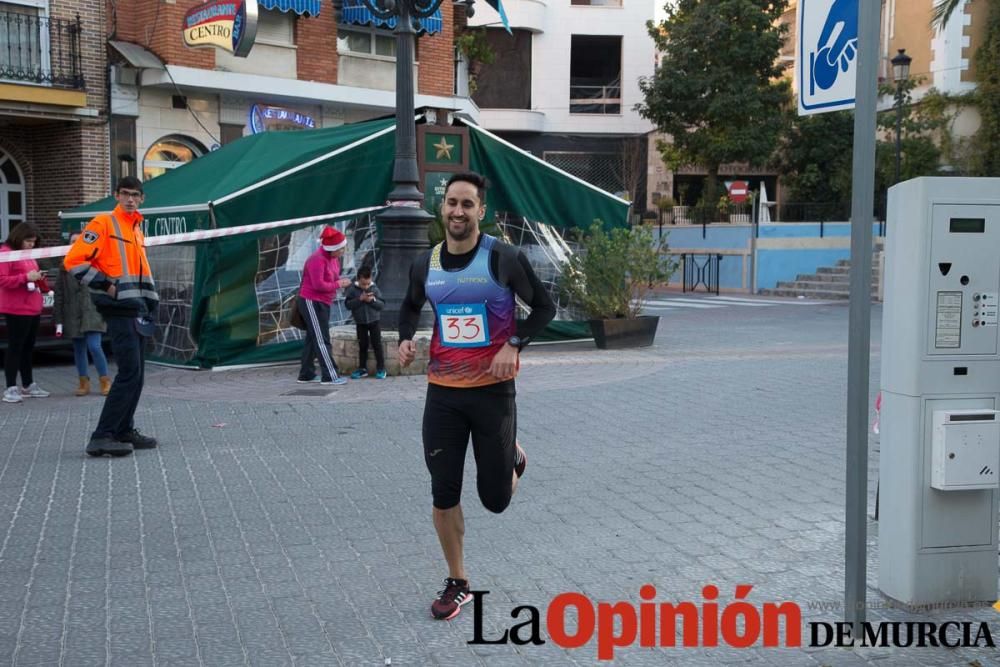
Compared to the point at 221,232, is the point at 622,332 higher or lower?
lower

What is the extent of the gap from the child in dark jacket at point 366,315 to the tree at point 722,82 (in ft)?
81.7

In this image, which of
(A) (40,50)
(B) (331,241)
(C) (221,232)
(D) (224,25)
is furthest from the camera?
(A) (40,50)

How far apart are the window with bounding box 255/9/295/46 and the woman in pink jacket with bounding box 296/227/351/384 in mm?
11433

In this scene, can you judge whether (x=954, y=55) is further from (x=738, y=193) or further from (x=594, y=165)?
(x=594, y=165)

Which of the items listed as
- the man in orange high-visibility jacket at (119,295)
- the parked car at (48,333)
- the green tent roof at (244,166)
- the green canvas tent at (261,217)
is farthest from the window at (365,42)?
the man in orange high-visibility jacket at (119,295)

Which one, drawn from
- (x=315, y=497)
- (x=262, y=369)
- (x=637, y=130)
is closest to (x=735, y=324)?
(x=262, y=369)

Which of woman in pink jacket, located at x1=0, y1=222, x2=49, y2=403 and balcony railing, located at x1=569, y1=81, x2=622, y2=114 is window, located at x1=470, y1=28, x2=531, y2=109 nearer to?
balcony railing, located at x1=569, y1=81, x2=622, y2=114

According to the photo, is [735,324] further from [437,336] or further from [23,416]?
[437,336]

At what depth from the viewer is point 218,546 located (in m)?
5.59

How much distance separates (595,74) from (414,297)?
135 ft

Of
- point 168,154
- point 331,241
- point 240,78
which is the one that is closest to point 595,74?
point 240,78

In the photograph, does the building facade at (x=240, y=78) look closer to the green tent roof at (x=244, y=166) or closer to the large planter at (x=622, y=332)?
the green tent roof at (x=244, y=166)

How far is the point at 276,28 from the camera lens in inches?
872

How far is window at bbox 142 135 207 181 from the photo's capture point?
68.7 ft
